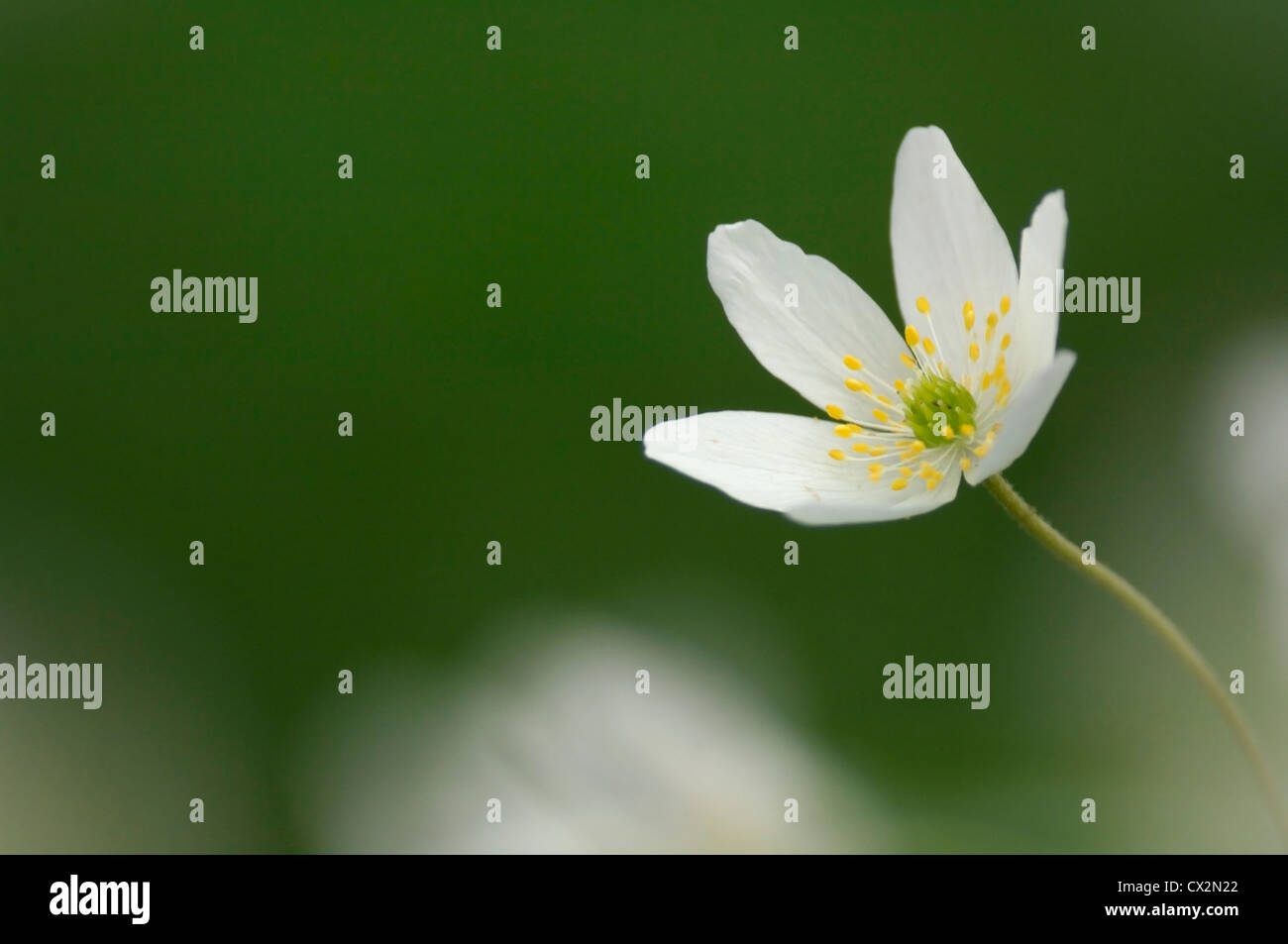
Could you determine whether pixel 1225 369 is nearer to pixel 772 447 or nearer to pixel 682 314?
pixel 682 314

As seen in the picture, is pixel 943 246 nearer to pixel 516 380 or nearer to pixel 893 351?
pixel 893 351

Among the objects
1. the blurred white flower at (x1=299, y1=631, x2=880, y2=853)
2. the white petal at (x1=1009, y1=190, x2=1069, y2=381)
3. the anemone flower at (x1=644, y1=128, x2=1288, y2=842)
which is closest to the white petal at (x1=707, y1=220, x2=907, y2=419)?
the anemone flower at (x1=644, y1=128, x2=1288, y2=842)

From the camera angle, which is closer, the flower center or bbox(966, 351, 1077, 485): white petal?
bbox(966, 351, 1077, 485): white petal

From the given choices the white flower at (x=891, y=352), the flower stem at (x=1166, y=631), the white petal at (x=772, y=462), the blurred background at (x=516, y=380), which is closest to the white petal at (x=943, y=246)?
the white flower at (x=891, y=352)

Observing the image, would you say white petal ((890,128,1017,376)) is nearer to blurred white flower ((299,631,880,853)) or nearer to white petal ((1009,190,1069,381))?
white petal ((1009,190,1069,381))

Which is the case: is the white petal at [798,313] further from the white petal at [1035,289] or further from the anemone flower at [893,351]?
the white petal at [1035,289]
